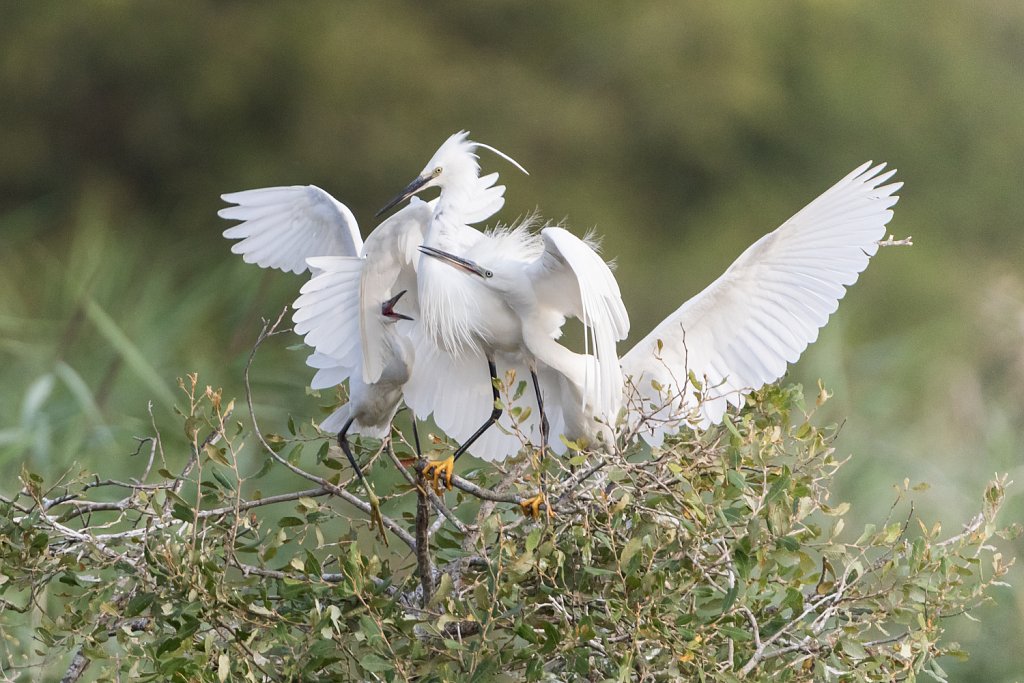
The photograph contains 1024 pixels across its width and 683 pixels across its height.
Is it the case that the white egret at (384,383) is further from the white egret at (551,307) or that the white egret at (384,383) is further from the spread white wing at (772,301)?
the spread white wing at (772,301)

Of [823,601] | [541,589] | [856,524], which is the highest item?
[823,601]

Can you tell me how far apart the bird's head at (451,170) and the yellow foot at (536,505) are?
0.66m

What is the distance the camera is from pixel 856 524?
376 cm

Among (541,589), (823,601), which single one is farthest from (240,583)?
(823,601)

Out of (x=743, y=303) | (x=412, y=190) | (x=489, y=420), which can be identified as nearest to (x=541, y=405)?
(x=489, y=420)

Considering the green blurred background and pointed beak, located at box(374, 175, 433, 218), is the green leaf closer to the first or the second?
pointed beak, located at box(374, 175, 433, 218)

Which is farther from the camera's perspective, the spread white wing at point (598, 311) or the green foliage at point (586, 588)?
the spread white wing at point (598, 311)

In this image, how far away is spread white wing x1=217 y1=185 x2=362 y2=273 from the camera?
215 centimetres

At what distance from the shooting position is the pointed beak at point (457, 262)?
1.79 m

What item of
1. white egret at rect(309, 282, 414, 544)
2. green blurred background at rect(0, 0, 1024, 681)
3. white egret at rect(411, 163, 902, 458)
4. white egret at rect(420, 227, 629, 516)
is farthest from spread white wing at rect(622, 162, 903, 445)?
green blurred background at rect(0, 0, 1024, 681)

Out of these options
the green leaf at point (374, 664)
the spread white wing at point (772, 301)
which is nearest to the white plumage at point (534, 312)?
the spread white wing at point (772, 301)

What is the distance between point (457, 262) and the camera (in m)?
1.80

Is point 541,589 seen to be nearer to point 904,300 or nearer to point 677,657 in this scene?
point 677,657

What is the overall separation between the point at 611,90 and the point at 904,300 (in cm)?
260
